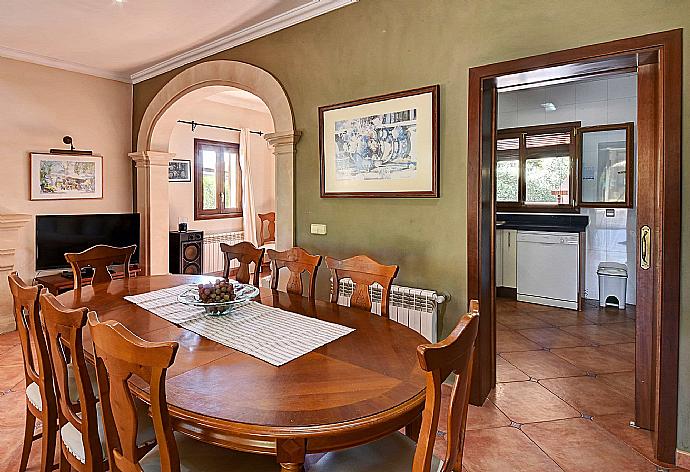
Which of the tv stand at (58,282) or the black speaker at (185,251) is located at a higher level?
the black speaker at (185,251)

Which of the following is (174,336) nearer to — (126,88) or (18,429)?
(18,429)

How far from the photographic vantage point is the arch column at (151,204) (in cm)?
563

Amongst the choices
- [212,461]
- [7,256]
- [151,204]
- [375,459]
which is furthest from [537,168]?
[7,256]

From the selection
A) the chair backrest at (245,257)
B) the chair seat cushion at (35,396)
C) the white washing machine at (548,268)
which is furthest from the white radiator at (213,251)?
the chair seat cushion at (35,396)

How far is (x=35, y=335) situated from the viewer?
190 centimetres

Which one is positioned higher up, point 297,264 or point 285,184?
point 285,184

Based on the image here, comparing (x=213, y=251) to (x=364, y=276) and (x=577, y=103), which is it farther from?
(x=577, y=103)

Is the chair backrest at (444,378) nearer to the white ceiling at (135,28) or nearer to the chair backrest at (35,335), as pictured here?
the chair backrest at (35,335)

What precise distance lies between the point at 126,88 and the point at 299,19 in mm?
3044

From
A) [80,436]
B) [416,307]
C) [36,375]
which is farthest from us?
[416,307]

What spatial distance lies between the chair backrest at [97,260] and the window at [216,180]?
3489 millimetres

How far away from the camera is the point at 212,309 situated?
224 centimetres

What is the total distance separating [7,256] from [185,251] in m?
2.02

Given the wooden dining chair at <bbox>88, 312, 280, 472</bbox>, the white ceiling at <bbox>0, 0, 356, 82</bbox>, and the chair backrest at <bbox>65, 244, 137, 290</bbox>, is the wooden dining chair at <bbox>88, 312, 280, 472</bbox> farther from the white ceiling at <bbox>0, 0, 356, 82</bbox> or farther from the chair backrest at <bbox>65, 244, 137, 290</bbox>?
the white ceiling at <bbox>0, 0, 356, 82</bbox>
